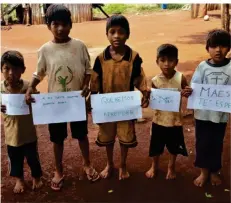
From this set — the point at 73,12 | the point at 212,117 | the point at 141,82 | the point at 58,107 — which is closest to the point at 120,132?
the point at 141,82

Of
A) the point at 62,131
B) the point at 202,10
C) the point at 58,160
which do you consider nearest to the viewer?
the point at 62,131

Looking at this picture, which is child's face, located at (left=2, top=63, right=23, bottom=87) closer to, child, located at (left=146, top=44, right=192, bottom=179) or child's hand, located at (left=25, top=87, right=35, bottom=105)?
child's hand, located at (left=25, top=87, right=35, bottom=105)

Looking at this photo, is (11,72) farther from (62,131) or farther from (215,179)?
(215,179)

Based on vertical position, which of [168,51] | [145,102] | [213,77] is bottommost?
[145,102]

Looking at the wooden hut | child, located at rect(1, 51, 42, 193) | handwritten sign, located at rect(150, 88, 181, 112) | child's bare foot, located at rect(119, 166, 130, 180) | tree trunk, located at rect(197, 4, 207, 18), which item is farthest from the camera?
the wooden hut

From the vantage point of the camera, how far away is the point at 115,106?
10.5 ft

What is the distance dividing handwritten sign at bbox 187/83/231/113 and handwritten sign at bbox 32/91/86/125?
3.24 feet

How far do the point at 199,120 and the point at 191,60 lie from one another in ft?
18.7

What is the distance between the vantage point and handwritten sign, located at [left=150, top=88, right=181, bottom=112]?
3.15 m

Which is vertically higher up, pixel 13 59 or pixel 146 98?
pixel 13 59

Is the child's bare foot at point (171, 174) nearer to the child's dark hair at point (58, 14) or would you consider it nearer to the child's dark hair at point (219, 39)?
the child's dark hair at point (219, 39)

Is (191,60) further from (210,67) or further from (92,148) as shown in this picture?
(210,67)

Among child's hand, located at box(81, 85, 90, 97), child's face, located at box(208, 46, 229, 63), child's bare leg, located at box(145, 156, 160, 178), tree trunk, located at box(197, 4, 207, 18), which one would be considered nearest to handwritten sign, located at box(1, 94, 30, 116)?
child's hand, located at box(81, 85, 90, 97)

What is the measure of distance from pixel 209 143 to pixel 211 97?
1.49ft
